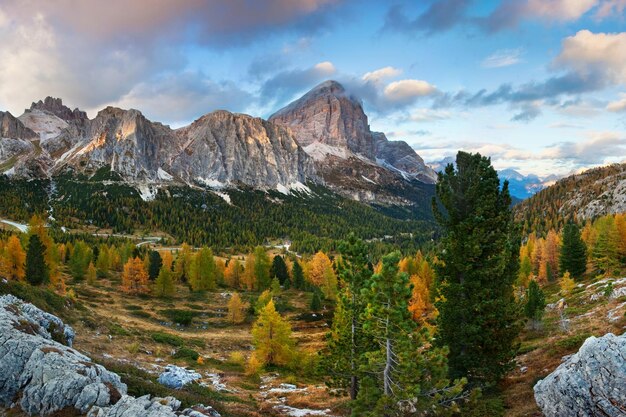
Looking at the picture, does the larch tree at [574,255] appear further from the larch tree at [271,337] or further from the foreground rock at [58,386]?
the foreground rock at [58,386]

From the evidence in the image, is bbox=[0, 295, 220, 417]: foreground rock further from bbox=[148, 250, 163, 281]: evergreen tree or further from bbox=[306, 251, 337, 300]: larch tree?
bbox=[148, 250, 163, 281]: evergreen tree

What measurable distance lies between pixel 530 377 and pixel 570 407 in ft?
28.4

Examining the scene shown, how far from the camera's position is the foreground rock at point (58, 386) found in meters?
16.5

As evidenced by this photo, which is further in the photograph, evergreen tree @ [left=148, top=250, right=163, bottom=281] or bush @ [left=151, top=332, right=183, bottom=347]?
evergreen tree @ [left=148, top=250, right=163, bottom=281]

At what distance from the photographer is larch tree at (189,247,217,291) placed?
97.6 m

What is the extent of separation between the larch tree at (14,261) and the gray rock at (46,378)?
50.0 metres

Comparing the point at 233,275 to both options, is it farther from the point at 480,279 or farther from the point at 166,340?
the point at 480,279

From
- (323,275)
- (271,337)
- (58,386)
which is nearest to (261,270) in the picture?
(323,275)

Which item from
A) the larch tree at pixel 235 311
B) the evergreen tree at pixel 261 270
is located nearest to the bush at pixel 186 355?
the larch tree at pixel 235 311

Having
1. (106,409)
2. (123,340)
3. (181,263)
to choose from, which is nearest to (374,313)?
(106,409)

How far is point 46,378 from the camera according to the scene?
1739cm

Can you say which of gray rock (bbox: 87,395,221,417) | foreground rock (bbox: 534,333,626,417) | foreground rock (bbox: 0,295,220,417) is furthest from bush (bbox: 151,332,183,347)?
foreground rock (bbox: 534,333,626,417)

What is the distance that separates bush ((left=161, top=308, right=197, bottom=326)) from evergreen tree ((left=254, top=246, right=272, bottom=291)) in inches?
1149

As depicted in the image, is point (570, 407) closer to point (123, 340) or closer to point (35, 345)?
point (35, 345)
